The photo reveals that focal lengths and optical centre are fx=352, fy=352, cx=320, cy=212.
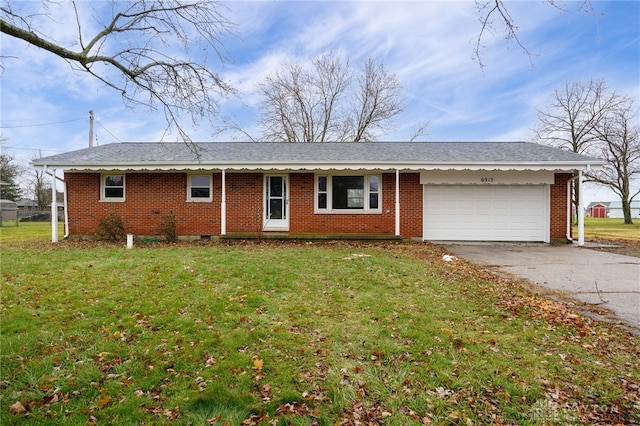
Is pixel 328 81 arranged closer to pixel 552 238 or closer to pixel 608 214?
pixel 552 238

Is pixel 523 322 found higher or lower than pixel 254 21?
lower


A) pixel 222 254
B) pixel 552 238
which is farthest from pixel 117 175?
pixel 552 238

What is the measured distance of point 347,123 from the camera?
3034cm

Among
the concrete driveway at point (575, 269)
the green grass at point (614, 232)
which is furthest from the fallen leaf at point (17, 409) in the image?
the green grass at point (614, 232)

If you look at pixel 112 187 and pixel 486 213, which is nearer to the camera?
pixel 486 213

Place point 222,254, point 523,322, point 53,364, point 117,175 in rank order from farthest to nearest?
point 117,175 < point 222,254 < point 523,322 < point 53,364

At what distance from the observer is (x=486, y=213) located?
42.5 ft

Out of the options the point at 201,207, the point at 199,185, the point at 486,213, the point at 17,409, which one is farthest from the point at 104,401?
the point at 486,213

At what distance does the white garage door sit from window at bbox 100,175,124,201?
37.8ft

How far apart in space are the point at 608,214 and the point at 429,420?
9233 centimetres

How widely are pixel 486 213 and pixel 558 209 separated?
8.19 feet

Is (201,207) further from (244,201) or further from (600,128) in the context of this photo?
(600,128)

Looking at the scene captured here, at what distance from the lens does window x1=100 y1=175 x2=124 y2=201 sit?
528 inches

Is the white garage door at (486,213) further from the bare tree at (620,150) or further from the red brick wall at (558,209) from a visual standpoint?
the bare tree at (620,150)
